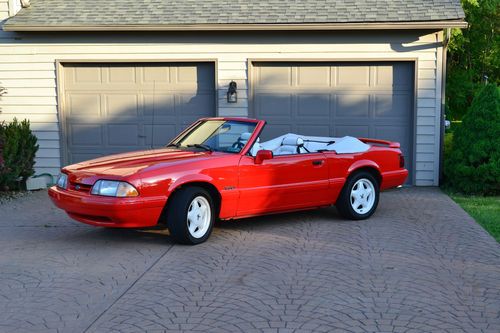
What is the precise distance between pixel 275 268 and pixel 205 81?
6.50 metres

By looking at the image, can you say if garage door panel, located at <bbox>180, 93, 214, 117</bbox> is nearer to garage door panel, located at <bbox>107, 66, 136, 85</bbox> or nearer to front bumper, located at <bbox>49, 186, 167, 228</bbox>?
garage door panel, located at <bbox>107, 66, 136, 85</bbox>

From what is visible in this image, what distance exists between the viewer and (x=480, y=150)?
10422 millimetres

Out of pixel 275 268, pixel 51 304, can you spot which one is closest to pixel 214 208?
pixel 275 268

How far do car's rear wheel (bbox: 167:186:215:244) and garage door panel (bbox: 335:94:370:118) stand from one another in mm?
5298

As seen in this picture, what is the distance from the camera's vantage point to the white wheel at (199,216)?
6.98 metres

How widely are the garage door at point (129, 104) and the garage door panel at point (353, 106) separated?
2.43 meters

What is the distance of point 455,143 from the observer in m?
11.2

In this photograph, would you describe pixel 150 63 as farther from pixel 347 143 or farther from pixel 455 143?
pixel 455 143

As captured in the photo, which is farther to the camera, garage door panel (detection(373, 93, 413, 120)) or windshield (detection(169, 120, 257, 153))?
garage door panel (detection(373, 93, 413, 120))

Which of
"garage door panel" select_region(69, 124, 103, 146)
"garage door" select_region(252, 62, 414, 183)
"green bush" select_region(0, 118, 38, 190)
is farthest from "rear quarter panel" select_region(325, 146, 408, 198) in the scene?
"garage door panel" select_region(69, 124, 103, 146)

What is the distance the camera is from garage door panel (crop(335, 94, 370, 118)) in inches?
464

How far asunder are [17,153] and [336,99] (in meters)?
5.98

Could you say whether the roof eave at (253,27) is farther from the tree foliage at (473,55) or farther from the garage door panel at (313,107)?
the tree foliage at (473,55)

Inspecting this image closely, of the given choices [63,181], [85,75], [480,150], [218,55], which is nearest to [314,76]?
[218,55]
